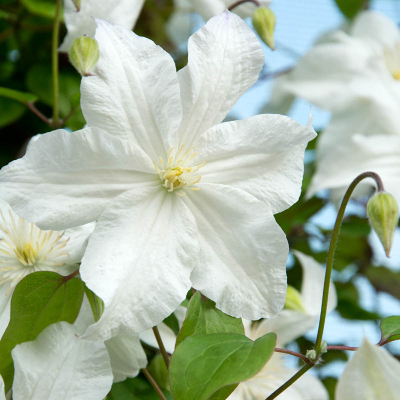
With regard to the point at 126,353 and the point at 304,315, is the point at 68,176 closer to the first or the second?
the point at 126,353

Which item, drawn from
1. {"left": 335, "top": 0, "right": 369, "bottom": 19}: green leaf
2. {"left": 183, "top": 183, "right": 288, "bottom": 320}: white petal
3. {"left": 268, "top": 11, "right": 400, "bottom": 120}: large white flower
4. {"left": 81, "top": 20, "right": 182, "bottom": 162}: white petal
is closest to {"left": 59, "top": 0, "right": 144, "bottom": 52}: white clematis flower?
{"left": 81, "top": 20, "right": 182, "bottom": 162}: white petal

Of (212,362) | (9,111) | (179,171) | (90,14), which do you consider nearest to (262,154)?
(179,171)

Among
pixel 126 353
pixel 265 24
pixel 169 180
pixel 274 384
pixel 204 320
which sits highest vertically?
pixel 265 24

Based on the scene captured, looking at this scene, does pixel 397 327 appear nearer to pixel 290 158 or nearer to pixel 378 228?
pixel 378 228

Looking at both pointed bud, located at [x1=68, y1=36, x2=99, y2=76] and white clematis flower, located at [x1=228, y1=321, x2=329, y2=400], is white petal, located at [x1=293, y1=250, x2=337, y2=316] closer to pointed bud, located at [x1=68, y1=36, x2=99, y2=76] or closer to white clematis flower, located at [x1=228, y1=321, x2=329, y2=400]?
white clematis flower, located at [x1=228, y1=321, x2=329, y2=400]

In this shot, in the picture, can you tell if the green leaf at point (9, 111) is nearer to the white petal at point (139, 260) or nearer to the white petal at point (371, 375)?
the white petal at point (139, 260)

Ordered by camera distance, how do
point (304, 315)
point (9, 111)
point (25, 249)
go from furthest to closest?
point (9, 111) → point (304, 315) → point (25, 249)
